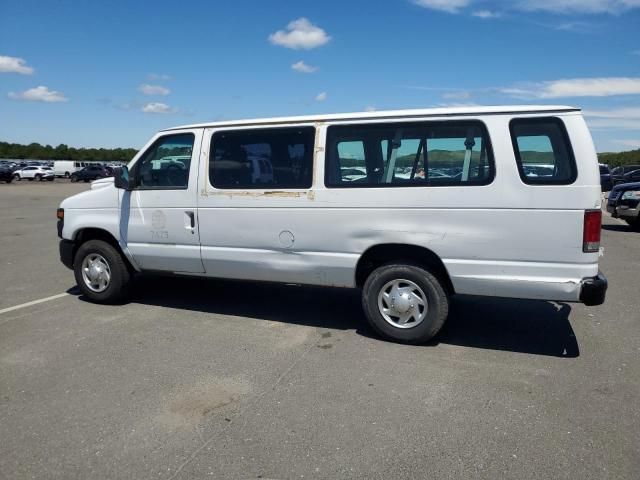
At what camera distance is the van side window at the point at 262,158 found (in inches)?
206

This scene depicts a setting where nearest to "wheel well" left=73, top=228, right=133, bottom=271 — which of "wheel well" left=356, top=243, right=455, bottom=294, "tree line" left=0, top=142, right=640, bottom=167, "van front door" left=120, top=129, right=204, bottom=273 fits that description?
"van front door" left=120, top=129, right=204, bottom=273

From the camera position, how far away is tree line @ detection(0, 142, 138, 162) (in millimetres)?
110500

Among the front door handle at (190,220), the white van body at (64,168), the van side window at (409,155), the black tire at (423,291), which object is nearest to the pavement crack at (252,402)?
the black tire at (423,291)

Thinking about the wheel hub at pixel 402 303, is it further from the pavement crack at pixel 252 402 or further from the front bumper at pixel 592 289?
the front bumper at pixel 592 289

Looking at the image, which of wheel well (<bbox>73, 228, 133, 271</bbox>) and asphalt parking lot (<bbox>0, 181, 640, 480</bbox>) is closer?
asphalt parking lot (<bbox>0, 181, 640, 480</bbox>)

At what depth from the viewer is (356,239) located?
4992mm

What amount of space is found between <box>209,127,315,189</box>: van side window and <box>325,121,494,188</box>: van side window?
0.91ft

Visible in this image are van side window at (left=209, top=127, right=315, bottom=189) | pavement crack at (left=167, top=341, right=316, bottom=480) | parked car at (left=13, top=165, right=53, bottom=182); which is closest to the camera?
pavement crack at (left=167, top=341, right=316, bottom=480)

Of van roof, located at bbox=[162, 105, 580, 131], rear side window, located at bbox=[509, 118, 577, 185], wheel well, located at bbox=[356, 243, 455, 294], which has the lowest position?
wheel well, located at bbox=[356, 243, 455, 294]

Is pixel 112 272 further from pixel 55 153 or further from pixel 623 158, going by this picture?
pixel 55 153

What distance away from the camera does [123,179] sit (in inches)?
233

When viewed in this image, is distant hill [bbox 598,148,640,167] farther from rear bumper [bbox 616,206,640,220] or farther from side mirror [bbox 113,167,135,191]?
side mirror [bbox 113,167,135,191]

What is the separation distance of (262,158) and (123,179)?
166 centimetres

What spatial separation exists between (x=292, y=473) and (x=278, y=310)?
3.26 meters
